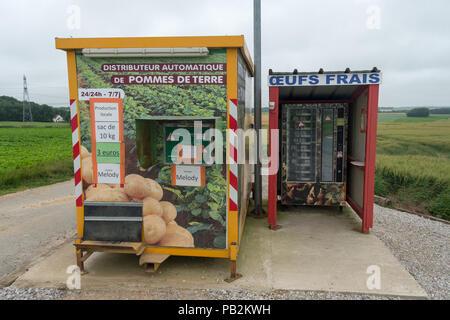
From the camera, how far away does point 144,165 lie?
4320 millimetres

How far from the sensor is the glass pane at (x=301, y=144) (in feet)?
22.4

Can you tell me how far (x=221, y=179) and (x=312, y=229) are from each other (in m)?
2.67

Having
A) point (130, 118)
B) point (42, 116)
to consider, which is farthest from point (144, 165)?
point (42, 116)

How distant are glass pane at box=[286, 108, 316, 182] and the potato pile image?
128 inches

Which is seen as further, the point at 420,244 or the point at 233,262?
the point at 420,244

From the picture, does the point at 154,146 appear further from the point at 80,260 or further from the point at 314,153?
the point at 314,153

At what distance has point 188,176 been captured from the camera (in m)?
4.34

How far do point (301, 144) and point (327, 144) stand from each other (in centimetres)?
51

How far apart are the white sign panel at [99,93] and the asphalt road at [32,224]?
2.53 m

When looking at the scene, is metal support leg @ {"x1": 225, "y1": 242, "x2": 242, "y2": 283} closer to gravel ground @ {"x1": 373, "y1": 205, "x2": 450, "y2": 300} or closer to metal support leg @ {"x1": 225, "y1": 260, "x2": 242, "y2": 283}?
metal support leg @ {"x1": 225, "y1": 260, "x2": 242, "y2": 283}

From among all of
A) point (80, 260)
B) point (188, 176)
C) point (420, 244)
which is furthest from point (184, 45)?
point (420, 244)

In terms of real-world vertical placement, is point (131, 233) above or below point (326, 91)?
below

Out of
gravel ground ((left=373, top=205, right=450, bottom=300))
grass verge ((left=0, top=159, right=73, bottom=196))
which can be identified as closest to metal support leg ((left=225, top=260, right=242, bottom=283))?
gravel ground ((left=373, top=205, right=450, bottom=300))
